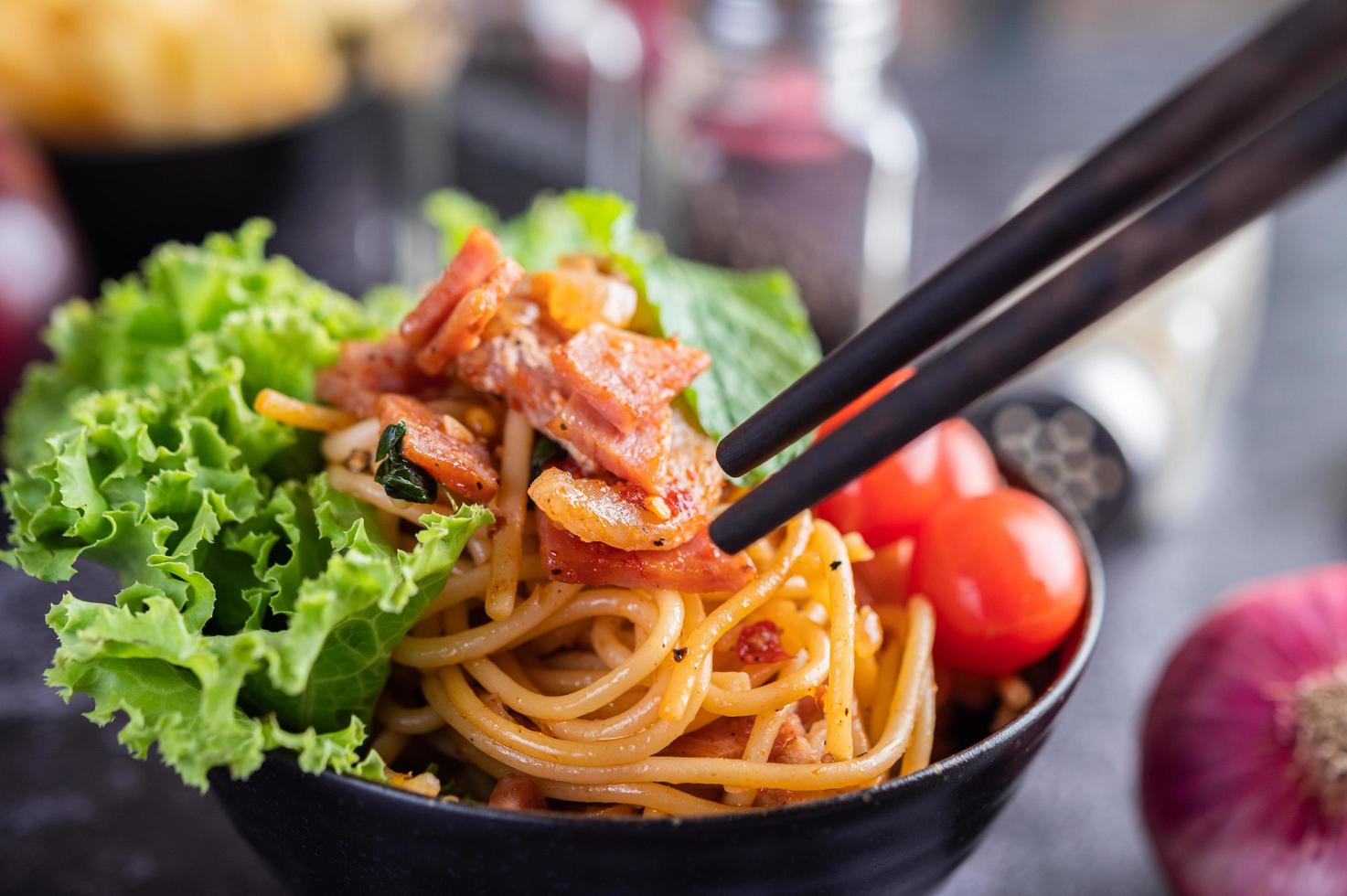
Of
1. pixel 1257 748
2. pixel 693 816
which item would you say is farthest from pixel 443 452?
pixel 1257 748

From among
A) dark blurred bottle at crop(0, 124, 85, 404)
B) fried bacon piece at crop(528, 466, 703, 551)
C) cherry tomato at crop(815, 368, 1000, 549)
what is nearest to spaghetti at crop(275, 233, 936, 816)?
fried bacon piece at crop(528, 466, 703, 551)

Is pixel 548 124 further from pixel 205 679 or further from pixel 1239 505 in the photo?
pixel 205 679

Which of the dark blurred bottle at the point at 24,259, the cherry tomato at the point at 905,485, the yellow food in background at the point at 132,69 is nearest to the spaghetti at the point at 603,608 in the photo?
the cherry tomato at the point at 905,485

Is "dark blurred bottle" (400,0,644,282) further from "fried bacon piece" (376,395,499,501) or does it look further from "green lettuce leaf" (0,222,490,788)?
"fried bacon piece" (376,395,499,501)

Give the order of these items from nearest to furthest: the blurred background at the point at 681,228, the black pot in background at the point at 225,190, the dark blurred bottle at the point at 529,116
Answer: the blurred background at the point at 681,228, the black pot in background at the point at 225,190, the dark blurred bottle at the point at 529,116

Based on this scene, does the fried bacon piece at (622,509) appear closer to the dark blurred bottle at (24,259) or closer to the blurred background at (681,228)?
the blurred background at (681,228)

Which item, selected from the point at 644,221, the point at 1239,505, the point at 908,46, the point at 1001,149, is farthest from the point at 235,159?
the point at 908,46

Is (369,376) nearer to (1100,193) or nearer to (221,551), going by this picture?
(221,551)
